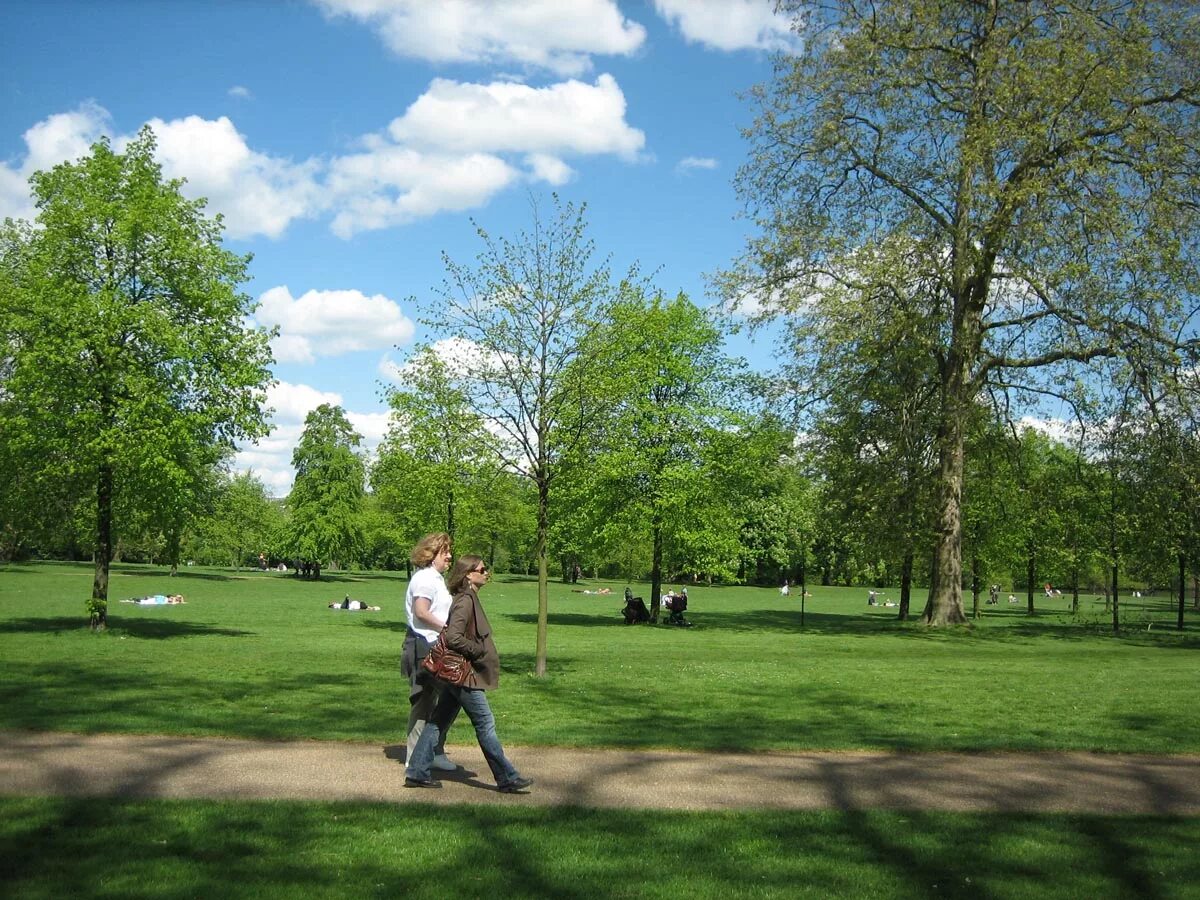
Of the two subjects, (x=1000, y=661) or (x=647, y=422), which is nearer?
(x=1000, y=661)

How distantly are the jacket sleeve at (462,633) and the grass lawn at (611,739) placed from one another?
1.25 meters

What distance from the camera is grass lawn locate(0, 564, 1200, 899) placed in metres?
6.34

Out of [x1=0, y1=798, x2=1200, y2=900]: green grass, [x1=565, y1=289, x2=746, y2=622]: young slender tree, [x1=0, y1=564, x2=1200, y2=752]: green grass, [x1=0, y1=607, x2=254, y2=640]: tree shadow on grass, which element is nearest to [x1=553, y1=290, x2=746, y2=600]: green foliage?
[x1=565, y1=289, x2=746, y2=622]: young slender tree

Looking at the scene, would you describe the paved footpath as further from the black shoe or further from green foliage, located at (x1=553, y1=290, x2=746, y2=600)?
green foliage, located at (x1=553, y1=290, x2=746, y2=600)

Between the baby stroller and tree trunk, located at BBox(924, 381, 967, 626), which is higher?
tree trunk, located at BBox(924, 381, 967, 626)

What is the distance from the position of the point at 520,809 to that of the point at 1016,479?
2775 cm

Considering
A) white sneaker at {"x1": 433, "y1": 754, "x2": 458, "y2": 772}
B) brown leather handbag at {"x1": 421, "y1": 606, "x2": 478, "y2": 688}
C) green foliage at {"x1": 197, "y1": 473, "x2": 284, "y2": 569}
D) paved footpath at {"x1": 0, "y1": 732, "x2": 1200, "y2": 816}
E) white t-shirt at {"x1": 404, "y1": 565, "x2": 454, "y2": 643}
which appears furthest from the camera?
green foliage at {"x1": 197, "y1": 473, "x2": 284, "y2": 569}

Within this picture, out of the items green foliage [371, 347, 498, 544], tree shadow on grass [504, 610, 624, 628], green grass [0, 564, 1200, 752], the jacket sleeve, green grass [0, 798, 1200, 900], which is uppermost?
green foliage [371, 347, 498, 544]

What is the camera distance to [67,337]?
23031 mm

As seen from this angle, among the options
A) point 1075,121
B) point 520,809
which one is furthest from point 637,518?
point 520,809

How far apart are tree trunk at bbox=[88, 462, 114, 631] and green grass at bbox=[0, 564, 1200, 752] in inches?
27.0

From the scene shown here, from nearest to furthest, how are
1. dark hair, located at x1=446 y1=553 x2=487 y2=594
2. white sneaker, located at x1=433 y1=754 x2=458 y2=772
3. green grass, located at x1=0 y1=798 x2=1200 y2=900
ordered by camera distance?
green grass, located at x1=0 y1=798 x2=1200 y2=900, dark hair, located at x1=446 y1=553 x2=487 y2=594, white sneaker, located at x1=433 y1=754 x2=458 y2=772

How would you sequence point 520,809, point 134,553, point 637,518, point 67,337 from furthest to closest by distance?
point 134,553 → point 637,518 → point 67,337 → point 520,809

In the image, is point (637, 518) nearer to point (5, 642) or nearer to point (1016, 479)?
point (1016, 479)
